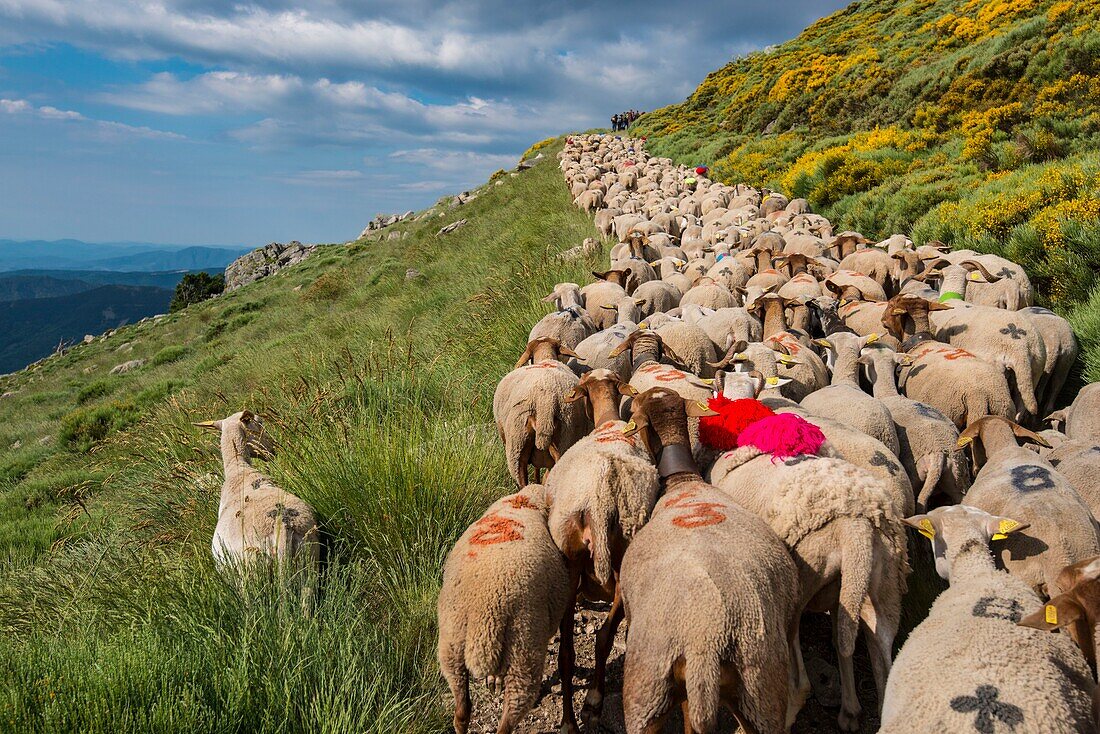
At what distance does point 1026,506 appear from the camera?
3.14 metres

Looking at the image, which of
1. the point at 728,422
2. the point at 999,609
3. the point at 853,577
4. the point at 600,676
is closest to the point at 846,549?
the point at 853,577

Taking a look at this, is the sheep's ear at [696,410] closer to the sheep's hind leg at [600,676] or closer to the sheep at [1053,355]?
the sheep's hind leg at [600,676]

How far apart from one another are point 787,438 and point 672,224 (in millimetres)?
10570

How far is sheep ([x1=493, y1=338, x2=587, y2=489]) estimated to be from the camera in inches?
186

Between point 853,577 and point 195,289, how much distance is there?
69.0 meters

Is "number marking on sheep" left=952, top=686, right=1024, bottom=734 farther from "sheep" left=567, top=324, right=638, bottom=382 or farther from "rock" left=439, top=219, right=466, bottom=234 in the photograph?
"rock" left=439, top=219, right=466, bottom=234

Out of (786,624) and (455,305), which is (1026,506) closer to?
(786,624)

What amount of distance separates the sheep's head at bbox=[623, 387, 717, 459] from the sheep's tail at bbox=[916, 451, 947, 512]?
1653 millimetres

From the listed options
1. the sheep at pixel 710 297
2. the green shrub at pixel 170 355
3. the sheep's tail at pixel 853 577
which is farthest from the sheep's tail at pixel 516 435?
the green shrub at pixel 170 355

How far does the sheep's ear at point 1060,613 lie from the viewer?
2.23m

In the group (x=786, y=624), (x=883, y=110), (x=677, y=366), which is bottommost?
(x=786, y=624)

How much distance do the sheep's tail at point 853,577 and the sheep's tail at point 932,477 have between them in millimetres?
1505

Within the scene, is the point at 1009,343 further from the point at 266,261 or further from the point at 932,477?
the point at 266,261

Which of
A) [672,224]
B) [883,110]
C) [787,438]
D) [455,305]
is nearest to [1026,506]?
[787,438]
